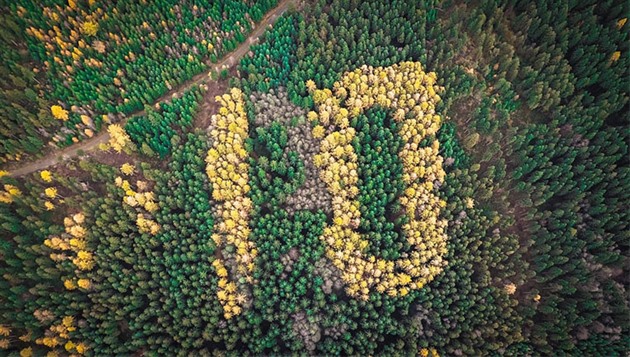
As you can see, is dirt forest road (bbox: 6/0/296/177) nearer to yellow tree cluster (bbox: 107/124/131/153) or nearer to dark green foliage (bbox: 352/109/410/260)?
yellow tree cluster (bbox: 107/124/131/153)

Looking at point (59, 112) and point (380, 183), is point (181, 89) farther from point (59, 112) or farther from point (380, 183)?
point (380, 183)

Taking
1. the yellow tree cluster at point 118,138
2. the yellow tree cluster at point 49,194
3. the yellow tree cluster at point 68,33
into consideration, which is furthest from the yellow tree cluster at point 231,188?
the yellow tree cluster at point 68,33

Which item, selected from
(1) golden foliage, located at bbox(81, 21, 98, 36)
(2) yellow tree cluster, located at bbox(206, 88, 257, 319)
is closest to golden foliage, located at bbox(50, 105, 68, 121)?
(1) golden foliage, located at bbox(81, 21, 98, 36)

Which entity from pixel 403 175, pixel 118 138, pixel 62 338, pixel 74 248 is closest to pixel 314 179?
pixel 403 175

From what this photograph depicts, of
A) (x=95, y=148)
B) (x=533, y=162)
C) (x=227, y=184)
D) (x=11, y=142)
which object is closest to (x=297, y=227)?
(x=227, y=184)

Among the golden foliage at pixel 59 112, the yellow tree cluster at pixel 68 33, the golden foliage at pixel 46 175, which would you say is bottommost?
the golden foliage at pixel 46 175

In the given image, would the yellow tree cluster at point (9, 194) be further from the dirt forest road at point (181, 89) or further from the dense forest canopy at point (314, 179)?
the dirt forest road at point (181, 89)
